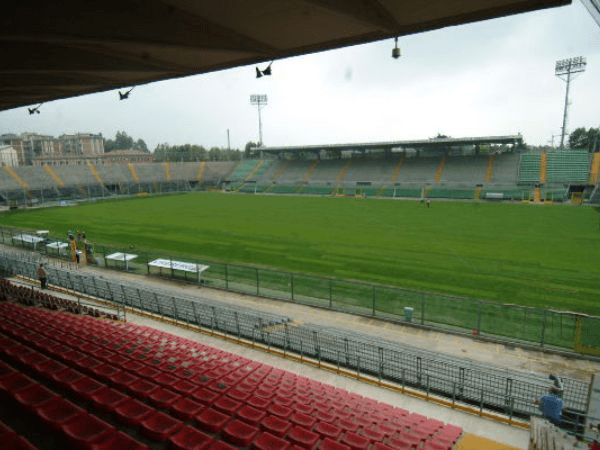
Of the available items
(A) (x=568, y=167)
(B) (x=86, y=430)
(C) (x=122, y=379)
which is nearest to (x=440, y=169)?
(A) (x=568, y=167)

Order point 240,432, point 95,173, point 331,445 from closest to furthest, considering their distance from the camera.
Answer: point 331,445 → point 240,432 → point 95,173

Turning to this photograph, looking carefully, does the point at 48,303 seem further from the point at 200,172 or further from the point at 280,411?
the point at 200,172

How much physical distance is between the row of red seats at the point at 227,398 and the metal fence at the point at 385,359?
1.77 meters

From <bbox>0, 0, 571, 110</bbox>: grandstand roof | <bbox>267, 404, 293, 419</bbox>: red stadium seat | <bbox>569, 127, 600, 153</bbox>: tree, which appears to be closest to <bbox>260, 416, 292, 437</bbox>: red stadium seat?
<bbox>267, 404, 293, 419</bbox>: red stadium seat

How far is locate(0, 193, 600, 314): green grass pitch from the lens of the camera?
17047mm

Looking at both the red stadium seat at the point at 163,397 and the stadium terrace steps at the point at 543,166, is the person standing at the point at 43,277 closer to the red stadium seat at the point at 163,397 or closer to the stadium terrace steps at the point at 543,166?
the red stadium seat at the point at 163,397

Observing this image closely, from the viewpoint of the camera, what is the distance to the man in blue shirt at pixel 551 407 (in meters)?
7.04

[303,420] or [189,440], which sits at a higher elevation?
[189,440]

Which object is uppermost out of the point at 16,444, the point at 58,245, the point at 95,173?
the point at 95,173

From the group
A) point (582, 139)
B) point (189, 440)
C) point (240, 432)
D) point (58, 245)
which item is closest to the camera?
point (189, 440)

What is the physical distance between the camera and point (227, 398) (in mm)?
6301

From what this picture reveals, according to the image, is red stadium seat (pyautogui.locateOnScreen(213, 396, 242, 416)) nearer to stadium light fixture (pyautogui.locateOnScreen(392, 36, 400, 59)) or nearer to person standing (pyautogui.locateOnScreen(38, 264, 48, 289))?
stadium light fixture (pyautogui.locateOnScreen(392, 36, 400, 59))

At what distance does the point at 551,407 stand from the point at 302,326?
6.62m

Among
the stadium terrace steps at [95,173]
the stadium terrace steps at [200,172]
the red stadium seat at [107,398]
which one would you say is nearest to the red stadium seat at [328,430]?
the red stadium seat at [107,398]
